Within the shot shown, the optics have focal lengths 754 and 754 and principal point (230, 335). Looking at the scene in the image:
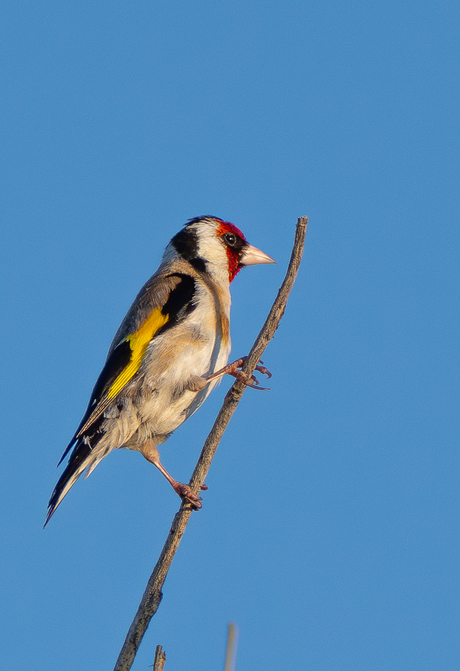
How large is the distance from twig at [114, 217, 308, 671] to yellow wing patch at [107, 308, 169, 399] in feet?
3.98

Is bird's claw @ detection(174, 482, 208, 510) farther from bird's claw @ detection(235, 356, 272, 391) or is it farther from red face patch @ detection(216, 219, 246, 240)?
red face patch @ detection(216, 219, 246, 240)

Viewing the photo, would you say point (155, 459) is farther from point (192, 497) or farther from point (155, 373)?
point (192, 497)

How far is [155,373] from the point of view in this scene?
5023 millimetres

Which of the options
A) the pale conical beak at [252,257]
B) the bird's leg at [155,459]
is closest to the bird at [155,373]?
the bird's leg at [155,459]

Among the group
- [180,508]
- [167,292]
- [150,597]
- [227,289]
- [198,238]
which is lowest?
[150,597]

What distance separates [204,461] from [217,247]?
275 centimetres

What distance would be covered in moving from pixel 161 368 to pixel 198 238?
5.62 ft

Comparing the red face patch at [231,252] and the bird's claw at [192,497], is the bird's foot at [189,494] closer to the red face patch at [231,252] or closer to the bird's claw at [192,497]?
the bird's claw at [192,497]

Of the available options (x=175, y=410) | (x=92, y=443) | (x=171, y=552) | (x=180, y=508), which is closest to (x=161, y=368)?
(x=175, y=410)

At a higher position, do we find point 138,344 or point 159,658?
point 138,344

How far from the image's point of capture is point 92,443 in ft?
16.1

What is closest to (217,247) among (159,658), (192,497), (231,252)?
(231,252)

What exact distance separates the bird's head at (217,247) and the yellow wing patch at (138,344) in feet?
3.13

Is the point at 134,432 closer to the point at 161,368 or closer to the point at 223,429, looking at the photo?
the point at 161,368
